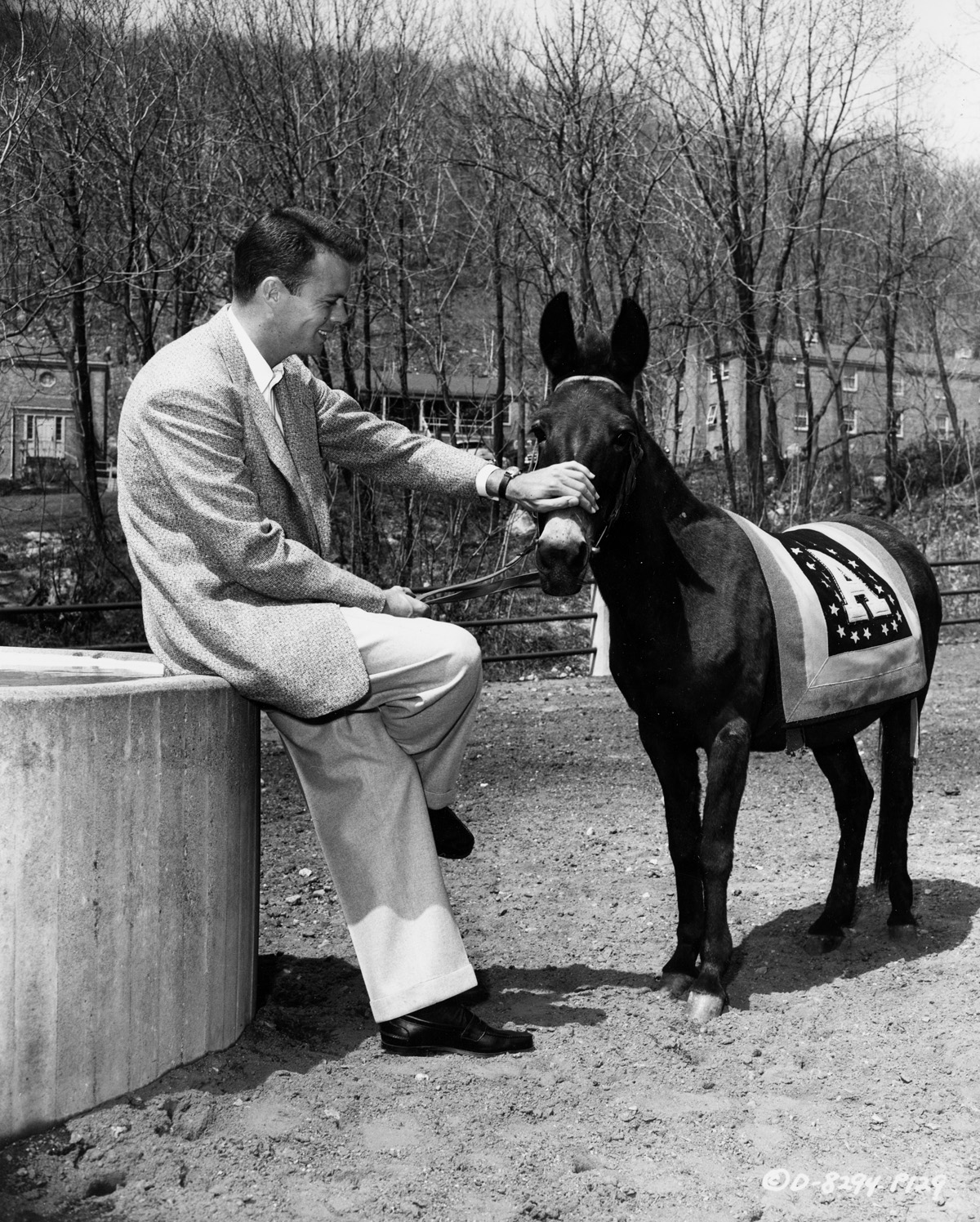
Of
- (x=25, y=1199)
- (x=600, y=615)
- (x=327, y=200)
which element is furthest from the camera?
(x=327, y=200)

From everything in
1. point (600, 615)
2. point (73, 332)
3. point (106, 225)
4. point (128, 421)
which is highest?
point (106, 225)

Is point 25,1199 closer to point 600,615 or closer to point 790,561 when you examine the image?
point 600,615

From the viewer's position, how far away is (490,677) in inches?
498

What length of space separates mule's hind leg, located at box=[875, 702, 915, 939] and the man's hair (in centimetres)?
301

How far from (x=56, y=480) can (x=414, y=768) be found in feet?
67.8

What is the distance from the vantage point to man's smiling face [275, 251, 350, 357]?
11.3 ft

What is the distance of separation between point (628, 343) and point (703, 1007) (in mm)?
2233

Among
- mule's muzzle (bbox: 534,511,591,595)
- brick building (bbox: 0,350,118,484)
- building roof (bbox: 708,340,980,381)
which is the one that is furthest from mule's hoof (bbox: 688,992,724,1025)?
building roof (bbox: 708,340,980,381)

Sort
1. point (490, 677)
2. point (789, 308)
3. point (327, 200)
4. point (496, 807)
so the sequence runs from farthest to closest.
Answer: point (789, 308) → point (327, 200) → point (490, 677) → point (496, 807)

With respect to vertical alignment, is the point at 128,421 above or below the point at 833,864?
above

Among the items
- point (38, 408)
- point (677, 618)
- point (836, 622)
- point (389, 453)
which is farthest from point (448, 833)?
point (38, 408)

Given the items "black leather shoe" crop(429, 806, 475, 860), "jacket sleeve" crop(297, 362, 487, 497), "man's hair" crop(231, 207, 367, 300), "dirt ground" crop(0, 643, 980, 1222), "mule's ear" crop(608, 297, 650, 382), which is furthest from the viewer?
"jacket sleeve" crop(297, 362, 487, 497)

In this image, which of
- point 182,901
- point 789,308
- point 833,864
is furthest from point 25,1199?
point 789,308

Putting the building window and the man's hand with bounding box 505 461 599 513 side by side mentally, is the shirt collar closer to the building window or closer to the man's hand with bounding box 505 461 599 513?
the man's hand with bounding box 505 461 599 513
